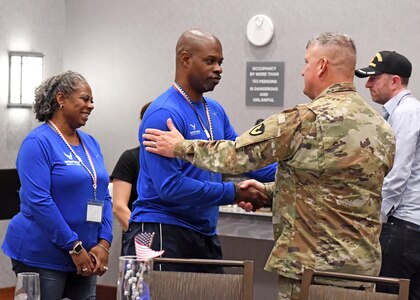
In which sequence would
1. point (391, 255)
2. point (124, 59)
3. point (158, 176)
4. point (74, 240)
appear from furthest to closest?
point (124, 59)
point (391, 255)
point (74, 240)
point (158, 176)

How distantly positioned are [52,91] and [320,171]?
1.68 m

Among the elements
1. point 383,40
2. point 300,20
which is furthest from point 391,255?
point 300,20

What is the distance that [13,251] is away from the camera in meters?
3.84

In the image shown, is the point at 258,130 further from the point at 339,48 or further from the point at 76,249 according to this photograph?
the point at 76,249

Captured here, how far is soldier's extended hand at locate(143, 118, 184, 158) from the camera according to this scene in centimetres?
308

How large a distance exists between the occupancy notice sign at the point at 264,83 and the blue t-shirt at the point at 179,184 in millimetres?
2721

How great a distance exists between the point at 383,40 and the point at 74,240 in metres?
3.00

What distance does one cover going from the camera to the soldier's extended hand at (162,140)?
3.08 metres

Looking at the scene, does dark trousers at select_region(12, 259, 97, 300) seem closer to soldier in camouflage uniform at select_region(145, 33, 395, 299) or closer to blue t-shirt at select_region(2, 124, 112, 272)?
blue t-shirt at select_region(2, 124, 112, 272)

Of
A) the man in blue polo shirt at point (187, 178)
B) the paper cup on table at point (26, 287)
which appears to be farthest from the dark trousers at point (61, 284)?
the paper cup on table at point (26, 287)

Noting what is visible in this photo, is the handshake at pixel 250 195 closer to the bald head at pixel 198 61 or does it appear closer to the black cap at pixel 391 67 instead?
the bald head at pixel 198 61

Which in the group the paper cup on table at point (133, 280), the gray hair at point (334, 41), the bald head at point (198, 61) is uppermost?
the gray hair at point (334, 41)

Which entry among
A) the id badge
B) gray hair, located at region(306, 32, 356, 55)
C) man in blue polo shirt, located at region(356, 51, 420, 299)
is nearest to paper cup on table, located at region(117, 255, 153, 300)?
gray hair, located at region(306, 32, 356, 55)

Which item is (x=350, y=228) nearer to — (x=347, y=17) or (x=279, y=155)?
(x=279, y=155)
